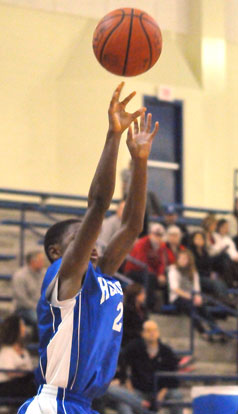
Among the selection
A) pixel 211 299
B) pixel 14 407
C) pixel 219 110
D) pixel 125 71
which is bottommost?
pixel 14 407

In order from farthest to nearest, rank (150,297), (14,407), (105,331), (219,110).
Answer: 1. (219,110)
2. (150,297)
3. (14,407)
4. (105,331)

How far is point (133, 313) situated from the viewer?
8250 mm

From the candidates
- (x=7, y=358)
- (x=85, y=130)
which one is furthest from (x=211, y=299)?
(x=85, y=130)

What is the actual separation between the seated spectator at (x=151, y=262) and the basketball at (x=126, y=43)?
16.7 feet

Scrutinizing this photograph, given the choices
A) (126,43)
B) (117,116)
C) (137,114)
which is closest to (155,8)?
(126,43)

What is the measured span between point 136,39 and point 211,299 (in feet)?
19.2

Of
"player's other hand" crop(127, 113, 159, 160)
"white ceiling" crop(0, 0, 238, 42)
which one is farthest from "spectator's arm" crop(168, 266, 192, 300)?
"player's other hand" crop(127, 113, 159, 160)

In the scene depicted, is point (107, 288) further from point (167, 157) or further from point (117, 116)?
point (167, 157)

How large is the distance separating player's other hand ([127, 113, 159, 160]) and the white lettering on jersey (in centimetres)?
65

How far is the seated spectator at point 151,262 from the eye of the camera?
938 centimetres

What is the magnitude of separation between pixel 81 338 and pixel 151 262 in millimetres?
6271

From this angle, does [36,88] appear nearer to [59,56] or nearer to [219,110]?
[59,56]

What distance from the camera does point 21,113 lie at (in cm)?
1271

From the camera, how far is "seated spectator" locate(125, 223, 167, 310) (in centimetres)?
938
